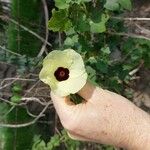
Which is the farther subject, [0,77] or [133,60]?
[0,77]

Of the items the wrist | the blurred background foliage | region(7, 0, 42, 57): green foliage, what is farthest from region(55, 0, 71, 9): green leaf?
region(7, 0, 42, 57): green foliage

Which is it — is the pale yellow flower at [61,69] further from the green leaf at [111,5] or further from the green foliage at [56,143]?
the green foliage at [56,143]

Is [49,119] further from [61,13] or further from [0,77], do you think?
[61,13]

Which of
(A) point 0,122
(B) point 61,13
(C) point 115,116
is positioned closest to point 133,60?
(B) point 61,13

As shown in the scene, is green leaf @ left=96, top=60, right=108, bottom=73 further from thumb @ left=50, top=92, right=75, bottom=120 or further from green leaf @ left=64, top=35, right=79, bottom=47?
thumb @ left=50, top=92, right=75, bottom=120

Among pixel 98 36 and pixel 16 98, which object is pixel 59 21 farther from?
pixel 16 98

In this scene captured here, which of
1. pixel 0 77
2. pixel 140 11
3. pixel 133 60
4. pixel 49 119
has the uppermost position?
pixel 133 60

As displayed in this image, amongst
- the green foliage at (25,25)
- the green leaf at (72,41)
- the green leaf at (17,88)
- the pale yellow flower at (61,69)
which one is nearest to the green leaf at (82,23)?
the green leaf at (72,41)
